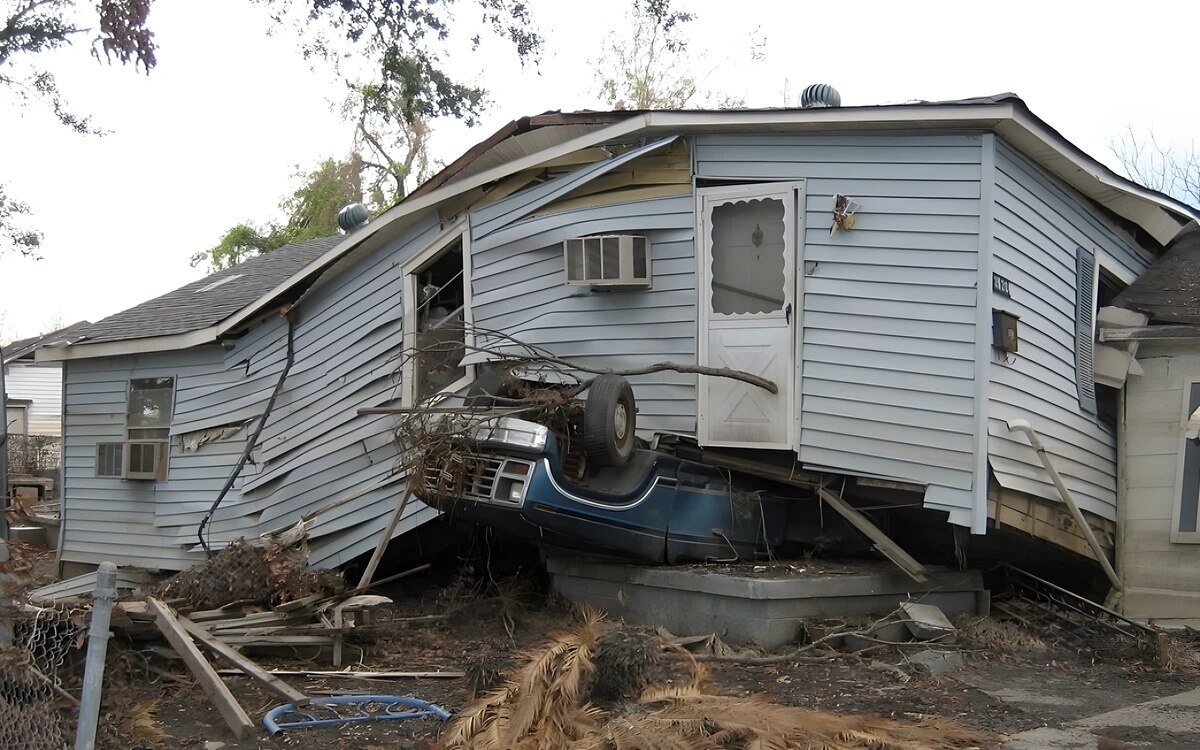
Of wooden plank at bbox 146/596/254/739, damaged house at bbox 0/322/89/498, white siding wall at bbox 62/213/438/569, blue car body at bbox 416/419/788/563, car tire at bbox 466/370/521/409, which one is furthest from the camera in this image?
damaged house at bbox 0/322/89/498

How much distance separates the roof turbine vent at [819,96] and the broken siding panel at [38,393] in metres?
31.7

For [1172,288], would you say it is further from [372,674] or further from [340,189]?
[340,189]

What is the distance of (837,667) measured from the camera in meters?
7.63

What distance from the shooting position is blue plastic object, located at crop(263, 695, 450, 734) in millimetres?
6301

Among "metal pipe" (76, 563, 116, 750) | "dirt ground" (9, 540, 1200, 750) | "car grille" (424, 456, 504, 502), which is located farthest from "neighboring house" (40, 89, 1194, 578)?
"metal pipe" (76, 563, 116, 750)

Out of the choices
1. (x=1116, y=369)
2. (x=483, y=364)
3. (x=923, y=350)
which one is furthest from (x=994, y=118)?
(x=483, y=364)

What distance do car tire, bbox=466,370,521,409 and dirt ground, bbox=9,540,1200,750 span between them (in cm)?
162

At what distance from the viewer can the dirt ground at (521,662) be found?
6176 mm

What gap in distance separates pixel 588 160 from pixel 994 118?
3.51m

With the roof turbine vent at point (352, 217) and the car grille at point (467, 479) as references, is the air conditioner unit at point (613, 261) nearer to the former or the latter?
the car grille at point (467, 479)

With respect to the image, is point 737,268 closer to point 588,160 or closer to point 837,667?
point 588,160

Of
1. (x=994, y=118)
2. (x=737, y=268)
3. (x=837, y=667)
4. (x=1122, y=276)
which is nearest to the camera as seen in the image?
(x=837, y=667)

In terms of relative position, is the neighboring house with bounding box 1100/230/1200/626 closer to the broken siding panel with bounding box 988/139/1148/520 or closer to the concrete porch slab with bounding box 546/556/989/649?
the broken siding panel with bounding box 988/139/1148/520

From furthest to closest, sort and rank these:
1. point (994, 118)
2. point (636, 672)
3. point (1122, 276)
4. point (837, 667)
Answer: point (1122, 276)
point (994, 118)
point (837, 667)
point (636, 672)
